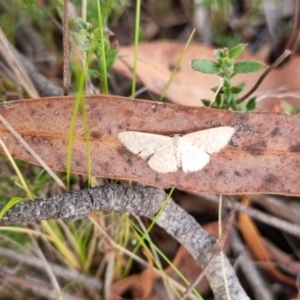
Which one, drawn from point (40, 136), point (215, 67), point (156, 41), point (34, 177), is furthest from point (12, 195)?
point (156, 41)

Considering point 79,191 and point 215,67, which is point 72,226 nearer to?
point 79,191

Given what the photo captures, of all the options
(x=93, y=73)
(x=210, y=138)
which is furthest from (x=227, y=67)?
(x=93, y=73)

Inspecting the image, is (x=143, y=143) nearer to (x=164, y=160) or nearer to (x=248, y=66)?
(x=164, y=160)

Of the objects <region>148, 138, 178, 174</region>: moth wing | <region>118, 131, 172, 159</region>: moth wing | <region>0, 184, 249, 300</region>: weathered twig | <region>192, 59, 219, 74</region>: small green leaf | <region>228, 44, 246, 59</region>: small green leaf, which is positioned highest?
<region>228, 44, 246, 59</region>: small green leaf

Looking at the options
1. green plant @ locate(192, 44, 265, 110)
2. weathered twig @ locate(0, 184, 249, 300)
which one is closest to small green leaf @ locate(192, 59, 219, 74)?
green plant @ locate(192, 44, 265, 110)

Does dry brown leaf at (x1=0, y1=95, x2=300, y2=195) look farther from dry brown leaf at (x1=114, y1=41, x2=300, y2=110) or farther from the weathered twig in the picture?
dry brown leaf at (x1=114, y1=41, x2=300, y2=110)
